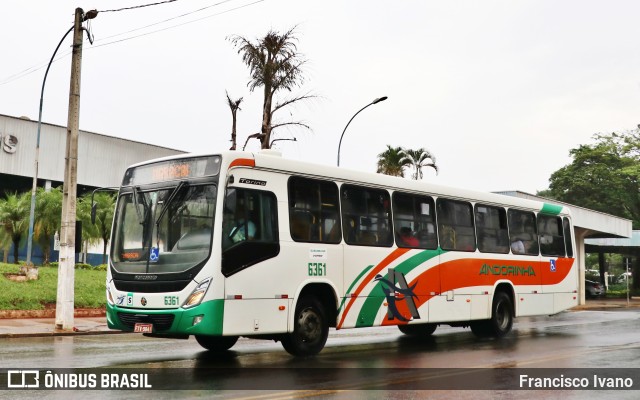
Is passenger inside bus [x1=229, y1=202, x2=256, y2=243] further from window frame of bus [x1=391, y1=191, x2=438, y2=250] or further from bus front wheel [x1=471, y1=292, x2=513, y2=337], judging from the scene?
bus front wheel [x1=471, y1=292, x2=513, y2=337]

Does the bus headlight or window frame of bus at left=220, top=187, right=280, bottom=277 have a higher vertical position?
Result: window frame of bus at left=220, top=187, right=280, bottom=277

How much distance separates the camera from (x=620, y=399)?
898 cm

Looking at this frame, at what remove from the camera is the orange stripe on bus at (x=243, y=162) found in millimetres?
11828

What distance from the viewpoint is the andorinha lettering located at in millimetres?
17188

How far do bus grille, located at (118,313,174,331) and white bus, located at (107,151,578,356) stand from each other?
0.7 inches

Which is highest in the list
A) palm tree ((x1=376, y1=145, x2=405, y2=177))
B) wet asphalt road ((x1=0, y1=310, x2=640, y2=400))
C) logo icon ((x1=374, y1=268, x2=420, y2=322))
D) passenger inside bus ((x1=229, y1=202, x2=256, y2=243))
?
palm tree ((x1=376, y1=145, x2=405, y2=177))

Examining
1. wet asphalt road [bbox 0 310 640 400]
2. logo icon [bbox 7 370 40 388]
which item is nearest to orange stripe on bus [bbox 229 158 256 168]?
wet asphalt road [bbox 0 310 640 400]

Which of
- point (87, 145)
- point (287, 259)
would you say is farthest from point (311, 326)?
point (87, 145)

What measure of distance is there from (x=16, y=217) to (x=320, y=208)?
25.7 metres

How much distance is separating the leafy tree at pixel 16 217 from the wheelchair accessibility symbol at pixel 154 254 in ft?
81.7

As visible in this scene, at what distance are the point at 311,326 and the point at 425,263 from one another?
11.6 feet

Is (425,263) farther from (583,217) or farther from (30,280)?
(583,217)

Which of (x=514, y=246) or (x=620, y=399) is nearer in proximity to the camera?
(x=620, y=399)
